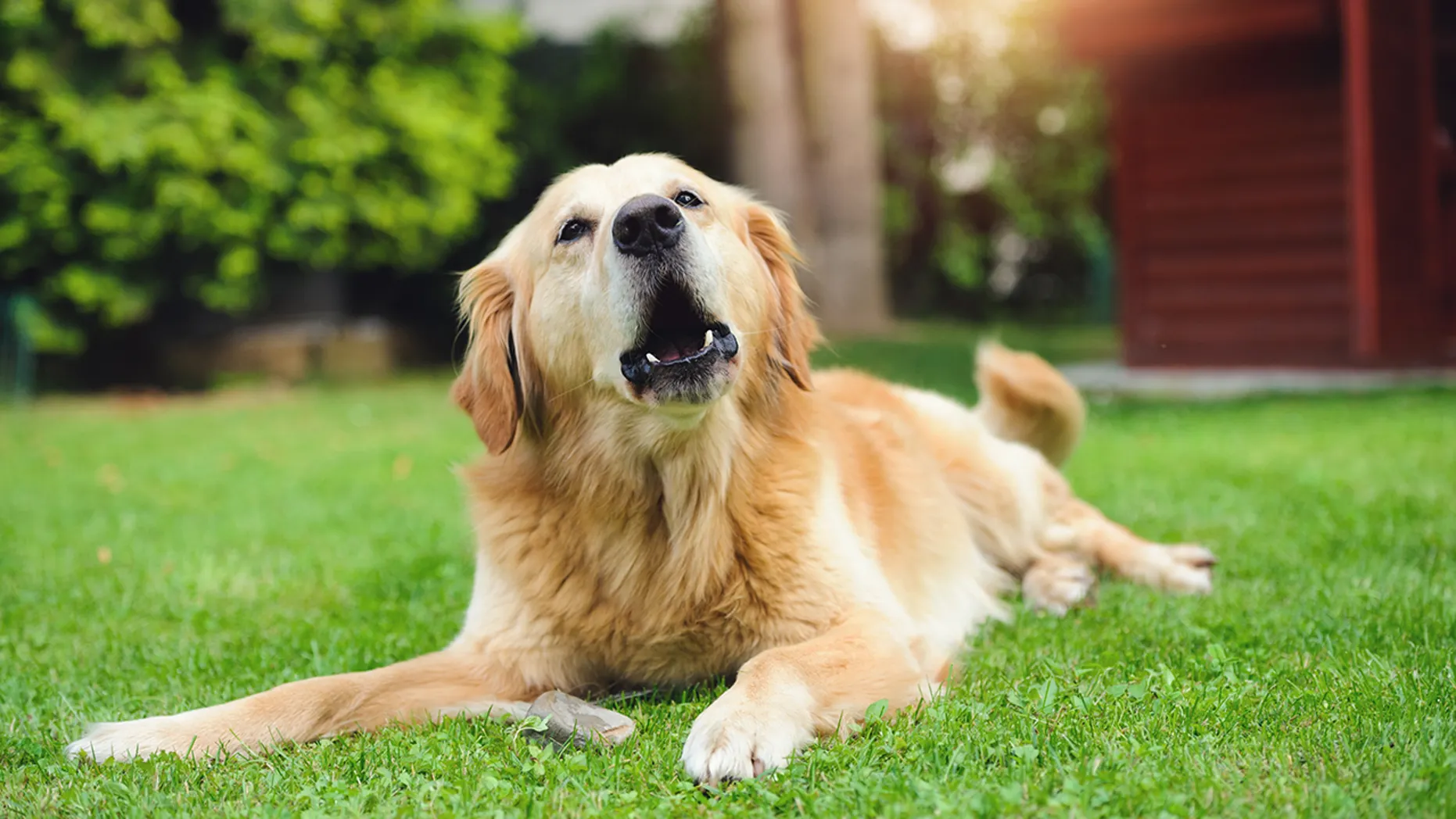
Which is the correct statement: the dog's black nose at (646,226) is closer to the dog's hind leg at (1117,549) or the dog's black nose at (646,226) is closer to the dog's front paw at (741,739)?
the dog's front paw at (741,739)

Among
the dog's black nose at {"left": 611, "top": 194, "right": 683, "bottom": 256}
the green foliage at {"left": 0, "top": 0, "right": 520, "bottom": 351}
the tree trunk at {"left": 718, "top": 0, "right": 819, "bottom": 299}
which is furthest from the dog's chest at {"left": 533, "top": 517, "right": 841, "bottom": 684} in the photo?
the tree trunk at {"left": 718, "top": 0, "right": 819, "bottom": 299}

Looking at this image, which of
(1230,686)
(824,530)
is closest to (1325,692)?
(1230,686)

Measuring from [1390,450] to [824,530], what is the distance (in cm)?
472

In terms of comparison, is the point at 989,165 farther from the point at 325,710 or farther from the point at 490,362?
the point at 325,710

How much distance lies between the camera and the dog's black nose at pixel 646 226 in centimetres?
271

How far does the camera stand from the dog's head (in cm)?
276

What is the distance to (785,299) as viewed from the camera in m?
3.29

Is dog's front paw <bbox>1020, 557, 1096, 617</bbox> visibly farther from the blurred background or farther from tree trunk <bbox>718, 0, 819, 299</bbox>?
tree trunk <bbox>718, 0, 819, 299</bbox>

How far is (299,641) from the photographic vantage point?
11.7 ft

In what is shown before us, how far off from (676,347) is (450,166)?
1104cm

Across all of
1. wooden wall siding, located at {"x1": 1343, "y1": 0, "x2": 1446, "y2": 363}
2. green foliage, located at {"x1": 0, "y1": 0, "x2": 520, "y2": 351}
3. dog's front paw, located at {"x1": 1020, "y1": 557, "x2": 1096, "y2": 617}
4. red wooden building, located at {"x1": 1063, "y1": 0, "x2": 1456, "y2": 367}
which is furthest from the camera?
green foliage, located at {"x1": 0, "y1": 0, "x2": 520, "y2": 351}

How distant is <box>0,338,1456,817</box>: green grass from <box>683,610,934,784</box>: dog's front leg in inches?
2.6

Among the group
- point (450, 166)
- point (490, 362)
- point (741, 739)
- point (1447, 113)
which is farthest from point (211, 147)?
point (741, 739)

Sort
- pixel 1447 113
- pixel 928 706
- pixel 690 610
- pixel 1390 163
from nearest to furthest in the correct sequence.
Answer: pixel 928 706
pixel 690 610
pixel 1390 163
pixel 1447 113
